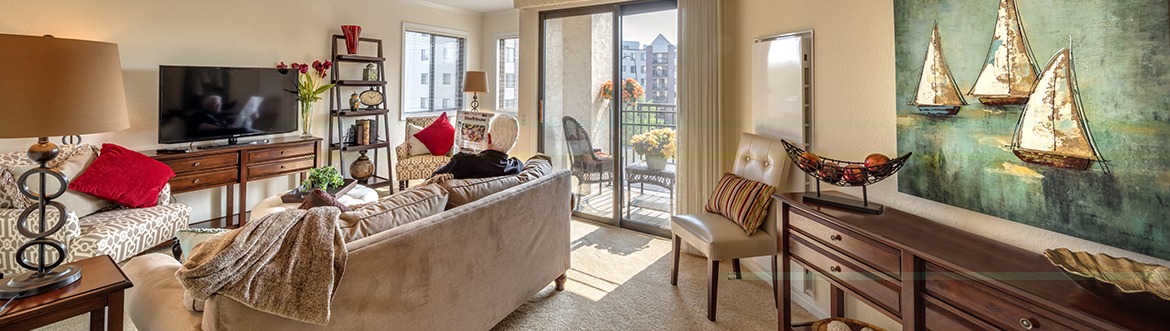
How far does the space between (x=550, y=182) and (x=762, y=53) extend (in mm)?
1456

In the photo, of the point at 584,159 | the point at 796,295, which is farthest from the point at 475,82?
the point at 796,295

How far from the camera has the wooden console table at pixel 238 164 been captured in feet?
12.2

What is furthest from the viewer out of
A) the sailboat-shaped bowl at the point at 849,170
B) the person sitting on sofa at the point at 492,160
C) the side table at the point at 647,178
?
the side table at the point at 647,178

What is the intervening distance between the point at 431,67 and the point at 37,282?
5.32 meters

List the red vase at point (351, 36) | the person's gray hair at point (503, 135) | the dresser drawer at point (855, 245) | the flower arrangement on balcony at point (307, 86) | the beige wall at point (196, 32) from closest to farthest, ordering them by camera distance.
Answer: the dresser drawer at point (855, 245) < the person's gray hair at point (503, 135) < the beige wall at point (196, 32) < the flower arrangement on balcony at point (307, 86) < the red vase at point (351, 36)

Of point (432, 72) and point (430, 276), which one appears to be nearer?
point (430, 276)

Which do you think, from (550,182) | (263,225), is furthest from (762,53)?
(263,225)

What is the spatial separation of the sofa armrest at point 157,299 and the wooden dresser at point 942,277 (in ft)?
6.50

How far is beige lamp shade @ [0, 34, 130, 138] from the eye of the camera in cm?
126

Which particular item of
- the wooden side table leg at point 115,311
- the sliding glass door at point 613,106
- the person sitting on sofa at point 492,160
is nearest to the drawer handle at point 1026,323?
the person sitting on sofa at point 492,160

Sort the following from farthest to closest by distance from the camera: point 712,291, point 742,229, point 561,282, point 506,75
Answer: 1. point 506,75
2. point 561,282
3. point 742,229
4. point 712,291

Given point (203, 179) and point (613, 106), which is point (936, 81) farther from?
point (203, 179)

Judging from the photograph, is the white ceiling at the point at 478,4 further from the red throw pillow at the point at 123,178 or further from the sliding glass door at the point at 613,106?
the red throw pillow at the point at 123,178

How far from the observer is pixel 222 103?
4.17 m
